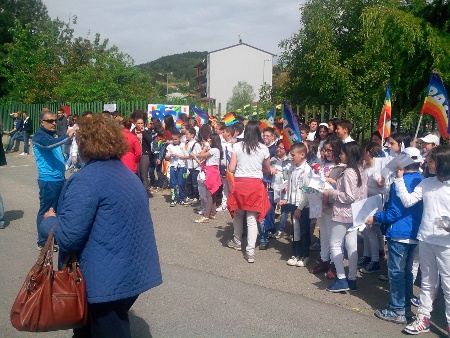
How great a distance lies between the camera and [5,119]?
2784 centimetres

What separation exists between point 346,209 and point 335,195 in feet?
0.67

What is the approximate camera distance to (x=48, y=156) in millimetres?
7070

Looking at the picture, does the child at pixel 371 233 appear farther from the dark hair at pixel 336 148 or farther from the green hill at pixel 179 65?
the green hill at pixel 179 65

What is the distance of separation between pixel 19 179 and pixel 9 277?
892cm

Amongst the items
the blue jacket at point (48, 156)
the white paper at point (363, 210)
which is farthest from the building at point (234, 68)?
the white paper at point (363, 210)

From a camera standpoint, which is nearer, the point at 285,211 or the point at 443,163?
the point at 443,163

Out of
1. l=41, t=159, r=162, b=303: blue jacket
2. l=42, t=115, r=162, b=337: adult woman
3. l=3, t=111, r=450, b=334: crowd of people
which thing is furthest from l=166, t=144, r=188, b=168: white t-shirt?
l=41, t=159, r=162, b=303: blue jacket

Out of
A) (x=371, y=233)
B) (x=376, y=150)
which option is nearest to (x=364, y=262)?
(x=371, y=233)

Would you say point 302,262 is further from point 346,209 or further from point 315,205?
point 346,209

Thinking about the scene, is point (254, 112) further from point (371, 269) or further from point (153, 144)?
point (371, 269)

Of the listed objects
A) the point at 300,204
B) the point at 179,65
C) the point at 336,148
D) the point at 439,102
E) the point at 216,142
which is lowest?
the point at 300,204

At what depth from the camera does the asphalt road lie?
15.9 feet

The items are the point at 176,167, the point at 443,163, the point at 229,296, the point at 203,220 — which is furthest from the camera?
the point at 176,167

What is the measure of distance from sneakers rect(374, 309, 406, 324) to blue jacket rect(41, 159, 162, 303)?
9.65 ft
